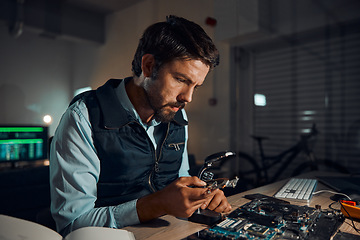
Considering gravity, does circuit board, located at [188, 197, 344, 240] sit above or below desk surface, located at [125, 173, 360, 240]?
above

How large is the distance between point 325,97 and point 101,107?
8.86ft

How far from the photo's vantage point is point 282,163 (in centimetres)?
305

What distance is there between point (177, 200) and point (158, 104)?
0.44m

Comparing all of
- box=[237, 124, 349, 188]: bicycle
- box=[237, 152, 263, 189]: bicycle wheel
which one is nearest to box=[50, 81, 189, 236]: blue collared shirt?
box=[237, 124, 349, 188]: bicycle

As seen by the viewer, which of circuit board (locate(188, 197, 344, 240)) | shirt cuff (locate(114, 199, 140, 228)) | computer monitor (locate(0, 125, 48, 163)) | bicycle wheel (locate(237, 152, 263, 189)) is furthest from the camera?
bicycle wheel (locate(237, 152, 263, 189))

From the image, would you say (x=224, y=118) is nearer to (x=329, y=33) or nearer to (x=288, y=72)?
(x=288, y=72)

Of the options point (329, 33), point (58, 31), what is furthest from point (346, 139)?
point (58, 31)

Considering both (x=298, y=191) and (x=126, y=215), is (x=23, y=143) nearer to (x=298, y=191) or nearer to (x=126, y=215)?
(x=126, y=215)

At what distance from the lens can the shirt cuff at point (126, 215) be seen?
713mm

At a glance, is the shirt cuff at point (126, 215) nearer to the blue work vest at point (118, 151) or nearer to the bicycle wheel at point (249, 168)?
the blue work vest at point (118, 151)

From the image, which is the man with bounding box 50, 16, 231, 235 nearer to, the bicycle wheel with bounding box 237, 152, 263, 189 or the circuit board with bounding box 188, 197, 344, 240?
the circuit board with bounding box 188, 197, 344, 240

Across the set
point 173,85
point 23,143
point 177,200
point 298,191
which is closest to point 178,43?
point 173,85

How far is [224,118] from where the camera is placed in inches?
119

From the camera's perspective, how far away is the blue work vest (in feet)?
2.89
